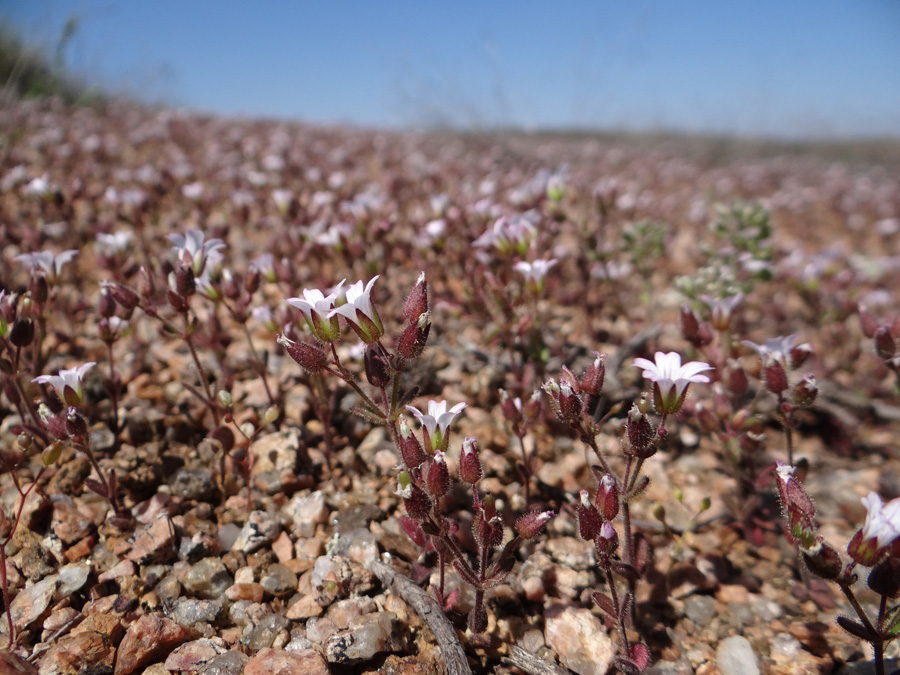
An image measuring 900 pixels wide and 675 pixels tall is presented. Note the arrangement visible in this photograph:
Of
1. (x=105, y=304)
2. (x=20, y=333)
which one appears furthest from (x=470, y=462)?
(x=105, y=304)

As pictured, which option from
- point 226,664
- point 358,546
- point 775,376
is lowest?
point 226,664

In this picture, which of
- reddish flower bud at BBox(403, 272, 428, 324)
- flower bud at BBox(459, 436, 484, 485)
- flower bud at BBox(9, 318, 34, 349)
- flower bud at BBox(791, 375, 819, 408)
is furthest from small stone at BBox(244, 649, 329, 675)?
flower bud at BBox(791, 375, 819, 408)

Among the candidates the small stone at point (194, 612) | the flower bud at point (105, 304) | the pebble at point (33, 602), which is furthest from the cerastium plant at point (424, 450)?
the flower bud at point (105, 304)

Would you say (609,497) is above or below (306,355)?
below

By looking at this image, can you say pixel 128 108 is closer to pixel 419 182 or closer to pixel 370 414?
pixel 419 182

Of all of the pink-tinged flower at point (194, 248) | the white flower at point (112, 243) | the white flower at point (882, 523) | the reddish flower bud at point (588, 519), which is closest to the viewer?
the white flower at point (882, 523)

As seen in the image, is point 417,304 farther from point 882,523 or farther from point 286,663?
point 882,523

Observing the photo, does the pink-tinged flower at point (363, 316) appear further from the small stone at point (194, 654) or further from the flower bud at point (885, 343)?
the flower bud at point (885, 343)

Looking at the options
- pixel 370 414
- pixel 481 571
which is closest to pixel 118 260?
pixel 370 414
